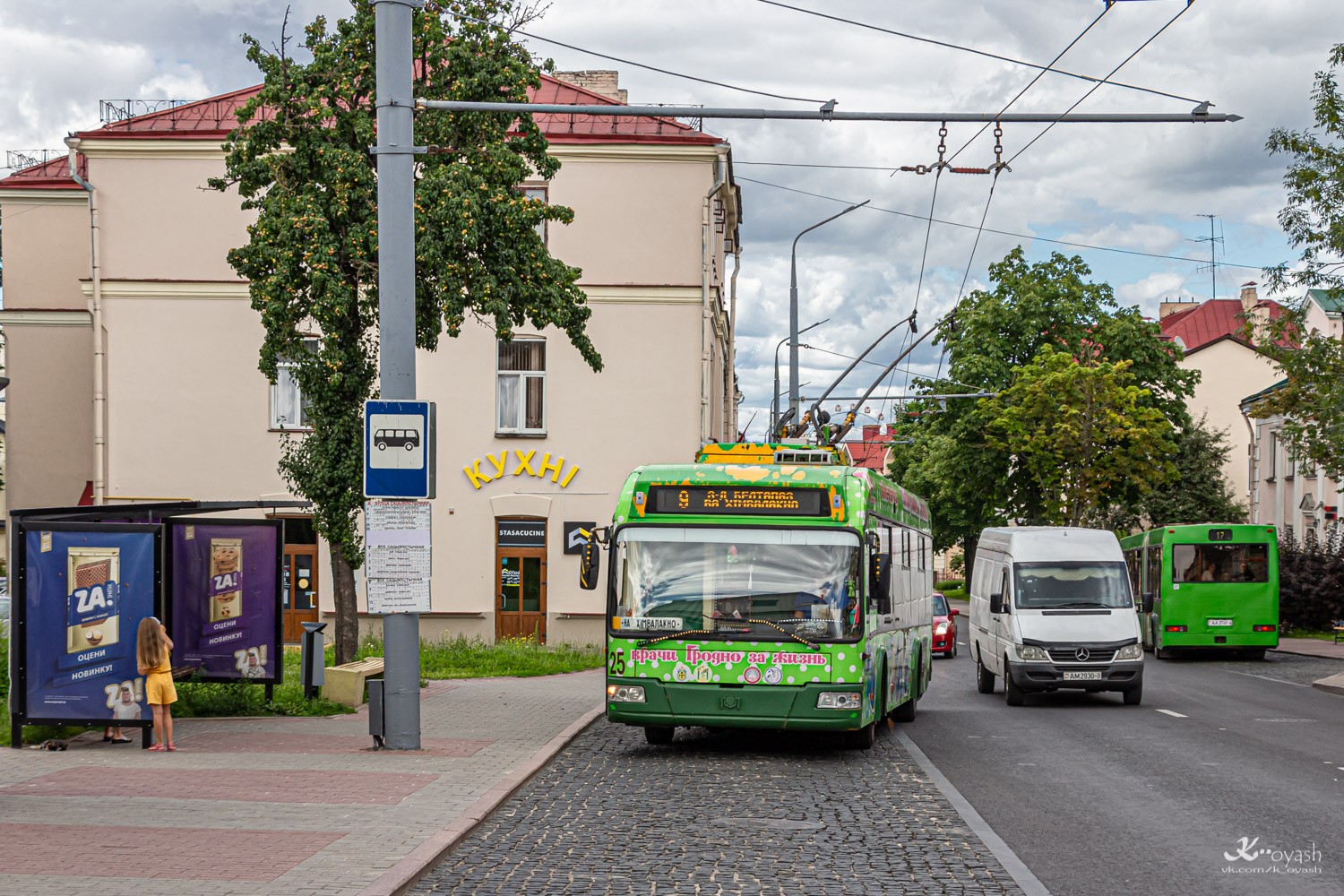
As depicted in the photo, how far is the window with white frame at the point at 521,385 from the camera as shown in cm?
3183

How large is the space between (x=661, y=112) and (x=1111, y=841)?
6241 mm

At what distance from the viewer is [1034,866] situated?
837 cm

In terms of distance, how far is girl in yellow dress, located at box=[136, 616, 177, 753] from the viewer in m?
12.8

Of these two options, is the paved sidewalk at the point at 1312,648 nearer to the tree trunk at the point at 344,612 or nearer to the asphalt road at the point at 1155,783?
the asphalt road at the point at 1155,783

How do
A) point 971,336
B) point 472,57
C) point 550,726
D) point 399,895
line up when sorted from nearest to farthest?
point 399,895 < point 550,726 < point 472,57 < point 971,336

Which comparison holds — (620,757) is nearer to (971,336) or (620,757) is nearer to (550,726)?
(550,726)

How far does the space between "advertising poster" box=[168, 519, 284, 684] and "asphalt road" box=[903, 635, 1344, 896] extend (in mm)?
7513

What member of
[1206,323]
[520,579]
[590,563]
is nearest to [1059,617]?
[590,563]

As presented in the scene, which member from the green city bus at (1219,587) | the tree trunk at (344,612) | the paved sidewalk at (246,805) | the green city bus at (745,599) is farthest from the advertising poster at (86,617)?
the green city bus at (1219,587)

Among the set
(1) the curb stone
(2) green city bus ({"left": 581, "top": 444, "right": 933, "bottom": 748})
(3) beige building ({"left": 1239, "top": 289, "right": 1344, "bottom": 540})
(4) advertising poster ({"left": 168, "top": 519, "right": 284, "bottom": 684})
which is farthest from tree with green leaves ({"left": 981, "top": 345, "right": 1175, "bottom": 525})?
(1) the curb stone

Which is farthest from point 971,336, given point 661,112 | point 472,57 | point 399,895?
point 399,895

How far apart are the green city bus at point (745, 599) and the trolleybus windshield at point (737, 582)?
0.01 metres

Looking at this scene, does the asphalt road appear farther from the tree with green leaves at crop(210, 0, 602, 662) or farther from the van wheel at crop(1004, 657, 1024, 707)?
the tree with green leaves at crop(210, 0, 602, 662)

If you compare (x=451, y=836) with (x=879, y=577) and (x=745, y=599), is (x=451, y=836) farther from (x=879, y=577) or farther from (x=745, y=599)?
(x=879, y=577)
